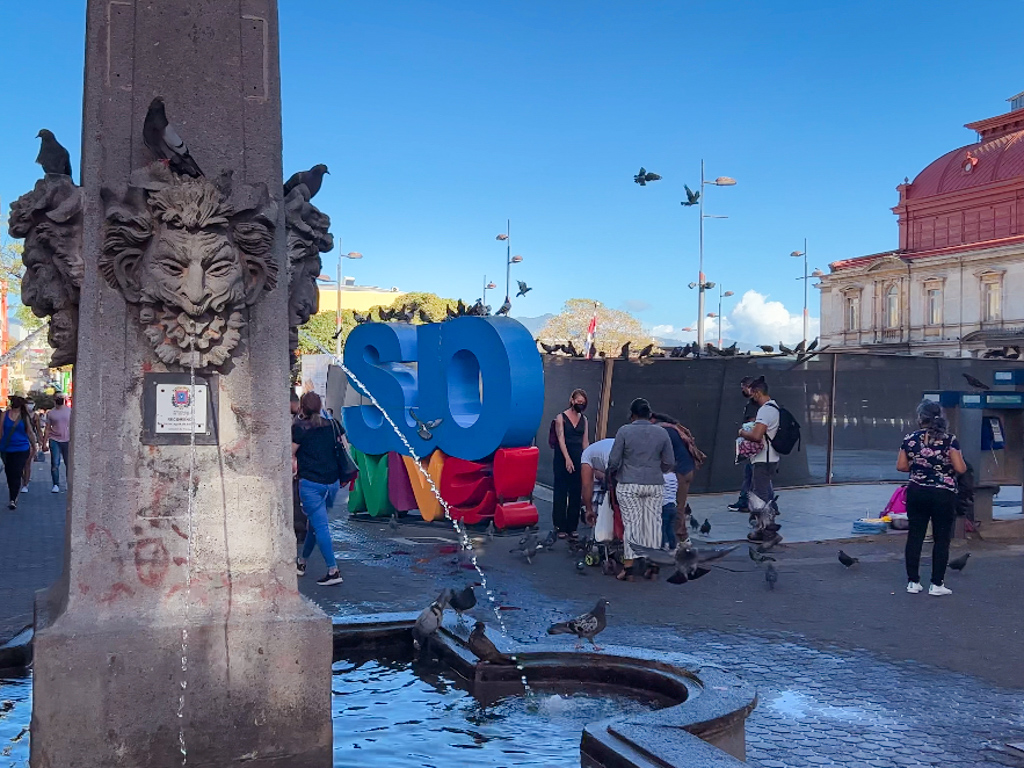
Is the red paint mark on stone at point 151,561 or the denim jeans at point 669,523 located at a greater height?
the red paint mark on stone at point 151,561

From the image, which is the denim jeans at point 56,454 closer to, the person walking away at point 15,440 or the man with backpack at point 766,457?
the person walking away at point 15,440

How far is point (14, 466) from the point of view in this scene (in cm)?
1638

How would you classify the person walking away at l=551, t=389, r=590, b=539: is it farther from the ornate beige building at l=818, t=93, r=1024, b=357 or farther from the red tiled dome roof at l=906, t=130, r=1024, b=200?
the red tiled dome roof at l=906, t=130, r=1024, b=200

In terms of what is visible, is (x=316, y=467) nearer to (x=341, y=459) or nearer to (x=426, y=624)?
(x=341, y=459)

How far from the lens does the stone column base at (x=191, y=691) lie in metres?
3.87

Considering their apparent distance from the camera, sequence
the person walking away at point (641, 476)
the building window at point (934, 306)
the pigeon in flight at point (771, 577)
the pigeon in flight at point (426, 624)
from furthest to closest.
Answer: the building window at point (934, 306), the person walking away at point (641, 476), the pigeon in flight at point (771, 577), the pigeon in flight at point (426, 624)

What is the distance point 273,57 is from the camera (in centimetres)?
446

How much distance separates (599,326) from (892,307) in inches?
853

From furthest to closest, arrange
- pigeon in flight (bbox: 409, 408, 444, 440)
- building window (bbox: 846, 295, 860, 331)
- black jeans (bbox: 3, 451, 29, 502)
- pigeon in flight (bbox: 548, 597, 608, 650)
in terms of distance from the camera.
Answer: building window (bbox: 846, 295, 860, 331)
black jeans (bbox: 3, 451, 29, 502)
pigeon in flight (bbox: 409, 408, 444, 440)
pigeon in flight (bbox: 548, 597, 608, 650)

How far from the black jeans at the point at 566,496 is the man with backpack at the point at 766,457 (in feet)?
6.59

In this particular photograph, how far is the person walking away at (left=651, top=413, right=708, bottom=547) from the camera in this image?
10805mm

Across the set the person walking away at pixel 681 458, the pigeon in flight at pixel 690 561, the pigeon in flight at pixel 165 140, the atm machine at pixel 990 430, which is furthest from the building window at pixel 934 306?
the pigeon in flight at pixel 165 140

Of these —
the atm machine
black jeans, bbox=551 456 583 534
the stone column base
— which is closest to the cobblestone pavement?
the stone column base

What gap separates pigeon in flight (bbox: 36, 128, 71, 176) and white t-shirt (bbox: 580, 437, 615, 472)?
6988mm
